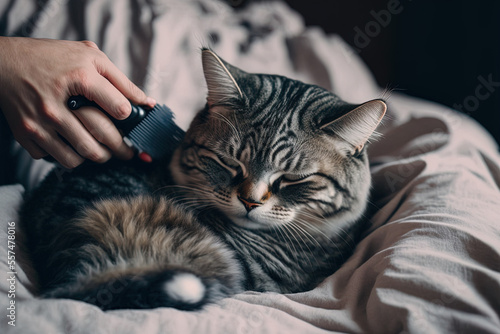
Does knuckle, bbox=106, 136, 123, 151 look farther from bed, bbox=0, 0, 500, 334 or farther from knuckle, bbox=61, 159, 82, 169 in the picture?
bed, bbox=0, 0, 500, 334

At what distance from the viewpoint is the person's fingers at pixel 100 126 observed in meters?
0.79

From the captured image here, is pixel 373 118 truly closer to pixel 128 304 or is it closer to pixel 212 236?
pixel 212 236

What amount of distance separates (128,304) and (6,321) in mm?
170

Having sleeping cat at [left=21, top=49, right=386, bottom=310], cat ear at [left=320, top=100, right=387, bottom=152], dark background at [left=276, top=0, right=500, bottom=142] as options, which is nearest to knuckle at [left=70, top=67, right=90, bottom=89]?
sleeping cat at [left=21, top=49, right=386, bottom=310]

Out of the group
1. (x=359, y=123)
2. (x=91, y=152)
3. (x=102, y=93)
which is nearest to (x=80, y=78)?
(x=102, y=93)

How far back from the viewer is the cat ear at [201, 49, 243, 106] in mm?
845

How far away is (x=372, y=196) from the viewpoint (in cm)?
107

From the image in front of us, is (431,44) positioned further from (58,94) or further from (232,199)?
(58,94)

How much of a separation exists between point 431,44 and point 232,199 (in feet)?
3.87

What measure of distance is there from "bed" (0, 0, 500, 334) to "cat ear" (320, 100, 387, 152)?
21 centimetres

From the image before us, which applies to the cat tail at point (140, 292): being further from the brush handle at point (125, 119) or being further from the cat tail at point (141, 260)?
the brush handle at point (125, 119)

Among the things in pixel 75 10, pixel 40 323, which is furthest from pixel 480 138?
pixel 75 10

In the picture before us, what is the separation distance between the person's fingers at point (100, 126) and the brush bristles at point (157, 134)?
0.03 m

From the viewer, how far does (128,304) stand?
0.62 meters
